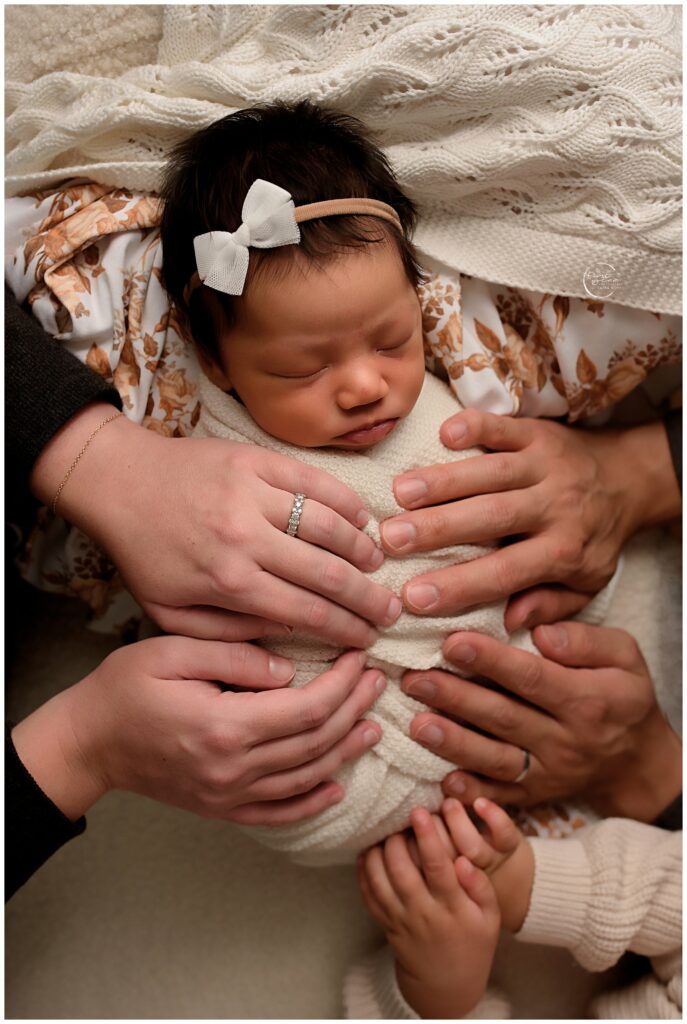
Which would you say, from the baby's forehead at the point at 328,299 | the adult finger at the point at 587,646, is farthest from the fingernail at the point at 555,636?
the baby's forehead at the point at 328,299

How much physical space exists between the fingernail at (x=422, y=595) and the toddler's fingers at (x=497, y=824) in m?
0.28

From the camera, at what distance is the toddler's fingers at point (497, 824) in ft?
3.38

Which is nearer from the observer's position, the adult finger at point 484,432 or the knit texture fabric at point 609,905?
the adult finger at point 484,432

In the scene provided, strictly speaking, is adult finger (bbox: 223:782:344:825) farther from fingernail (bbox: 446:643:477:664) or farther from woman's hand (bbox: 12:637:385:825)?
fingernail (bbox: 446:643:477:664)

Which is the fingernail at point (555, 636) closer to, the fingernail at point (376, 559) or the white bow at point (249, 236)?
the fingernail at point (376, 559)

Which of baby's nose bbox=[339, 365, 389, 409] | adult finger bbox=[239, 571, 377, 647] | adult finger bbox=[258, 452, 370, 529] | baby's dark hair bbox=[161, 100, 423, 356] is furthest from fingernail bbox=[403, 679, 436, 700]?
baby's dark hair bbox=[161, 100, 423, 356]

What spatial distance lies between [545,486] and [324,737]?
394 mm

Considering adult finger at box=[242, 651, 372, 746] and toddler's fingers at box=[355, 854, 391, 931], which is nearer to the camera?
adult finger at box=[242, 651, 372, 746]

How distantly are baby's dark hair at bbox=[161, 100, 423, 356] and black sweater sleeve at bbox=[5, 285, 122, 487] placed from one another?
0.14 metres

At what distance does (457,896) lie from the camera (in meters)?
1.03

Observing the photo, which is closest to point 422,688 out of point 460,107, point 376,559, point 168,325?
point 376,559

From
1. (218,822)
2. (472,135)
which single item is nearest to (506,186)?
(472,135)

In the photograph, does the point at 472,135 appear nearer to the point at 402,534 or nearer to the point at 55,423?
the point at 402,534

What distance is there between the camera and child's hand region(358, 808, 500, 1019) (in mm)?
1020
